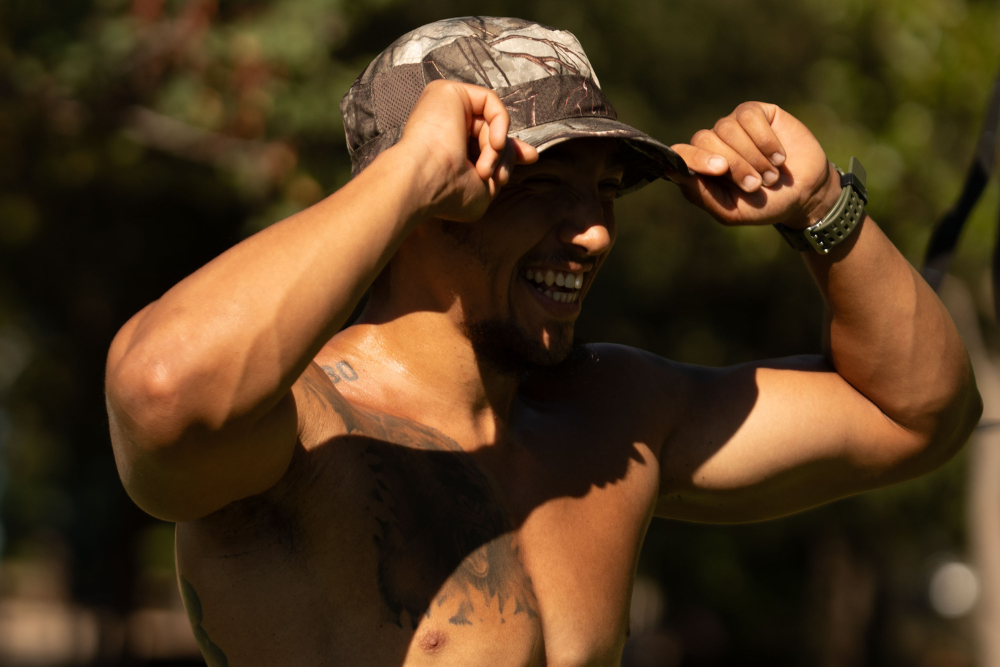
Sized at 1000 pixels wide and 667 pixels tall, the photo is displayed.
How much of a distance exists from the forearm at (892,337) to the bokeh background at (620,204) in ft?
16.7

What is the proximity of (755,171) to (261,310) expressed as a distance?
1.33m

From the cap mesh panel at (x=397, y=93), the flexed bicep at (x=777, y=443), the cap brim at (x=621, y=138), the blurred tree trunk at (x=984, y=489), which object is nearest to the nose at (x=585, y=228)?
the cap brim at (x=621, y=138)

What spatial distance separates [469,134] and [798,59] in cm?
1091

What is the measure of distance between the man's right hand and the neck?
0.53m

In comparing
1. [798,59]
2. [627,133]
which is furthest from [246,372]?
[798,59]

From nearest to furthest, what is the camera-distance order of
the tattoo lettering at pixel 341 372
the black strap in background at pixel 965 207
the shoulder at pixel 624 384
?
the tattoo lettering at pixel 341 372 < the shoulder at pixel 624 384 < the black strap in background at pixel 965 207

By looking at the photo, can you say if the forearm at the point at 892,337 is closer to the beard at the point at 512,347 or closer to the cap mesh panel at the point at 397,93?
the beard at the point at 512,347

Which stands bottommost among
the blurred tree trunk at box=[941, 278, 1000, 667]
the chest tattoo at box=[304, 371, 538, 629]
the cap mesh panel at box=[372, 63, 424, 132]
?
the blurred tree trunk at box=[941, 278, 1000, 667]

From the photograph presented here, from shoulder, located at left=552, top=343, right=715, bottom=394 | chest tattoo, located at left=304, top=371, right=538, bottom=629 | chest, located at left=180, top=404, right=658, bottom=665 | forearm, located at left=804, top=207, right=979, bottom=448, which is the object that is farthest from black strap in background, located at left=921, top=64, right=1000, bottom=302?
chest tattoo, located at left=304, top=371, right=538, bottom=629

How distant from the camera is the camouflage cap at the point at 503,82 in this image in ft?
7.94

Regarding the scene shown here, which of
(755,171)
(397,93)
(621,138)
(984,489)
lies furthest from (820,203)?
(984,489)

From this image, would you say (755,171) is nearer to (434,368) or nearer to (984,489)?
(434,368)

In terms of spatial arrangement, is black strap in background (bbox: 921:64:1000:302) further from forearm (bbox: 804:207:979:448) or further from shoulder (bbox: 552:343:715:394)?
shoulder (bbox: 552:343:715:394)

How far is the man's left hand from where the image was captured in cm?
256
